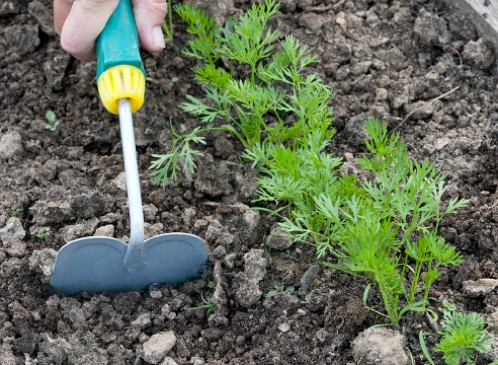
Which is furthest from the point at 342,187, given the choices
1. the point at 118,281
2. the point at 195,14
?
the point at 195,14

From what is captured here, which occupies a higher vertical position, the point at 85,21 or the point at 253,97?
the point at 85,21

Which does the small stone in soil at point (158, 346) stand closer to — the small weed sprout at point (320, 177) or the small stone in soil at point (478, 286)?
the small weed sprout at point (320, 177)

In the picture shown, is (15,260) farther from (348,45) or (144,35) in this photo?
(348,45)

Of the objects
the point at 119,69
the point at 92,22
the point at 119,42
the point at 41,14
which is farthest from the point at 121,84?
the point at 41,14

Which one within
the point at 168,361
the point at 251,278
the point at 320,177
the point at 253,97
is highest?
the point at 253,97

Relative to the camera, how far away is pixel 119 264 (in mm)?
2434

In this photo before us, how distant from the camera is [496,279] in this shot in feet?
7.97

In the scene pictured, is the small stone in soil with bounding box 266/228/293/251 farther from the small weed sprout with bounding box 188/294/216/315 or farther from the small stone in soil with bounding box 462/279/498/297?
the small stone in soil with bounding box 462/279/498/297

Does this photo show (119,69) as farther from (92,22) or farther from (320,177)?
(320,177)

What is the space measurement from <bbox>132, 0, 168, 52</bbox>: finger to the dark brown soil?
0.26 m

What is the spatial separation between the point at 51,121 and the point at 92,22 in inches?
19.9

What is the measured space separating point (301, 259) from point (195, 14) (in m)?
0.97

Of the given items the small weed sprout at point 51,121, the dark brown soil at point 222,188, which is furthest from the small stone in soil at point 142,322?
the small weed sprout at point 51,121

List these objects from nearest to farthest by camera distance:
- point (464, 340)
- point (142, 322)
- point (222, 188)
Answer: point (464, 340) < point (142, 322) < point (222, 188)
